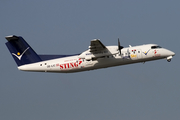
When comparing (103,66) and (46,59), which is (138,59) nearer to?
(103,66)

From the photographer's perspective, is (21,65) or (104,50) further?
(21,65)

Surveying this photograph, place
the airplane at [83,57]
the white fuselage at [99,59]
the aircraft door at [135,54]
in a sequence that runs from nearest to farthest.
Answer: the airplane at [83,57] < the white fuselage at [99,59] < the aircraft door at [135,54]

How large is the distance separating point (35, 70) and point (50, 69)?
1.56 metres

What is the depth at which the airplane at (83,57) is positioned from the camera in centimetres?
3158

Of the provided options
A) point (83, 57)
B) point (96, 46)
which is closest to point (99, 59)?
point (83, 57)

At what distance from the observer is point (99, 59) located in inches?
1273

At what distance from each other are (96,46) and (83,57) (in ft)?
5.88

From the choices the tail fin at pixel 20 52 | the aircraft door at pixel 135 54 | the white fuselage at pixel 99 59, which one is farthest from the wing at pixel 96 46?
the tail fin at pixel 20 52

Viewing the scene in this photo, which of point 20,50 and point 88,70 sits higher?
point 20,50

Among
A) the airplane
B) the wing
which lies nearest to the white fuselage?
the airplane

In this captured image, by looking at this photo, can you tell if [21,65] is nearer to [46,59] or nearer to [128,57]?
[46,59]

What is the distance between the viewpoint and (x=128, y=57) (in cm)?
3244

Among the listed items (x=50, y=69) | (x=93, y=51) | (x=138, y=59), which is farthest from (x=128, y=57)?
(x=50, y=69)

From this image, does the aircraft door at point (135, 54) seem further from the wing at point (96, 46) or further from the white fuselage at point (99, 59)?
the wing at point (96, 46)
